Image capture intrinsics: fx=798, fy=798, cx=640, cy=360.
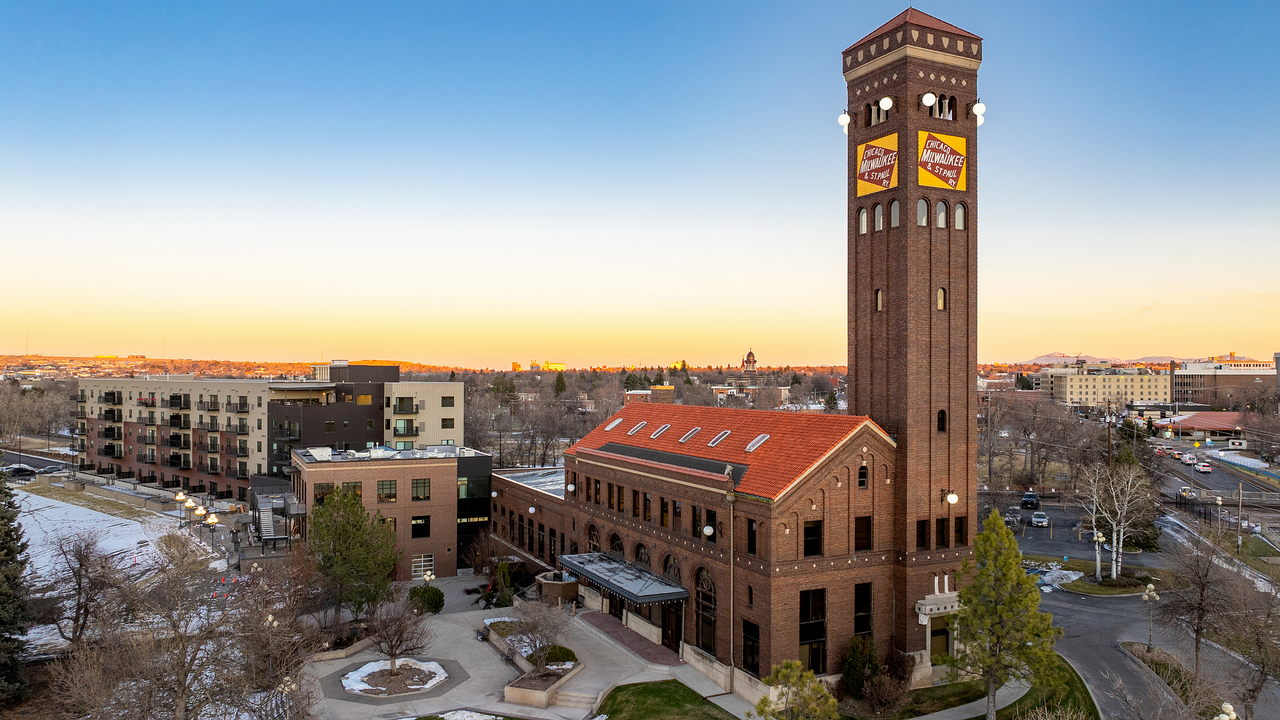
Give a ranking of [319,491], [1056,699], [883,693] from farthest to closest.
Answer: [319,491]
[1056,699]
[883,693]

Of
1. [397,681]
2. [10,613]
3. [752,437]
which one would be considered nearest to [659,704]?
[397,681]

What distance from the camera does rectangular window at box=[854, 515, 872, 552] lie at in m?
34.7

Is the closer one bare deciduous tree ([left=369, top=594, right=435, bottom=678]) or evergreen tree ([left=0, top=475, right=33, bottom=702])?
evergreen tree ([left=0, top=475, right=33, bottom=702])

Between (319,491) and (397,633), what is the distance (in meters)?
19.6

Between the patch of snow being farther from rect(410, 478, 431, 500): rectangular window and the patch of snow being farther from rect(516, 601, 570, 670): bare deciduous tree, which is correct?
rect(410, 478, 431, 500): rectangular window

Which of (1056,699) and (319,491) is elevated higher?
(319,491)

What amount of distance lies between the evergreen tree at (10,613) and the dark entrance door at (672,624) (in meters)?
27.9

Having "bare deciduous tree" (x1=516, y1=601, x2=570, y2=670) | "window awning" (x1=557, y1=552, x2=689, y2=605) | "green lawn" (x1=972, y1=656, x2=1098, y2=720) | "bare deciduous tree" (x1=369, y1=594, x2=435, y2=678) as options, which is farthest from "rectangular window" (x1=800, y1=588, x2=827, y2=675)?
"bare deciduous tree" (x1=369, y1=594, x2=435, y2=678)

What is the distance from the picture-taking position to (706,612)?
36.9 m

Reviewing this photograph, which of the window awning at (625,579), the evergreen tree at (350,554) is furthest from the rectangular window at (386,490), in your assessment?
the window awning at (625,579)

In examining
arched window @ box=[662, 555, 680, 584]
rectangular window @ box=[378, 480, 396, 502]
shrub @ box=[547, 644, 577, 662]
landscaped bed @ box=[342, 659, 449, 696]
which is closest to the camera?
landscaped bed @ box=[342, 659, 449, 696]

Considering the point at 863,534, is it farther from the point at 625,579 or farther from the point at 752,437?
the point at 625,579

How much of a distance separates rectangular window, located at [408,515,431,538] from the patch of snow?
16280 millimetres

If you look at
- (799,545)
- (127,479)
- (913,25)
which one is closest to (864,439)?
(799,545)
